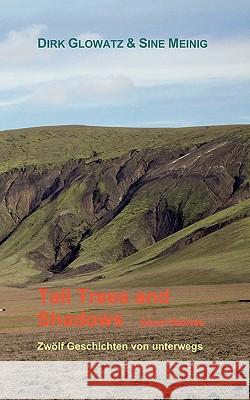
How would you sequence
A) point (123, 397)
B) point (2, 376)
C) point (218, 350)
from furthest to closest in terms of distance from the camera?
point (218, 350), point (2, 376), point (123, 397)

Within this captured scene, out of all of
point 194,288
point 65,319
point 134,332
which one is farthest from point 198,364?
point 194,288

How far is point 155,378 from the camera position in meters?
25.9

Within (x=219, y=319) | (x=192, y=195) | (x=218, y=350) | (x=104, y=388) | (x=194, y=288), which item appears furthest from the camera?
(x=192, y=195)

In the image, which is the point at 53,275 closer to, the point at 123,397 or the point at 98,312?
the point at 98,312

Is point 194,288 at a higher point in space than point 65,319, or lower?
higher

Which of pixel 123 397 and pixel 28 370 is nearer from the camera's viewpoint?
pixel 123 397

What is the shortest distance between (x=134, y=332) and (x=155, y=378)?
21084 millimetres

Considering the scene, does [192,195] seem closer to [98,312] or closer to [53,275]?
[53,275]

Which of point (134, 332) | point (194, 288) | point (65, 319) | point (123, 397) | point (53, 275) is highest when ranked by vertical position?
point (53, 275)

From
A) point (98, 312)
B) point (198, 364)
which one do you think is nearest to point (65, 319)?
point (98, 312)

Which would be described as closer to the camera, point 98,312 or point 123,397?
point 123,397

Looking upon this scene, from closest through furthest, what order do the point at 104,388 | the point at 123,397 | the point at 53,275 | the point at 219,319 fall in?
the point at 123,397, the point at 104,388, the point at 219,319, the point at 53,275

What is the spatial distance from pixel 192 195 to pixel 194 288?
9833cm

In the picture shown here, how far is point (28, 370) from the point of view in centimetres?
3055
